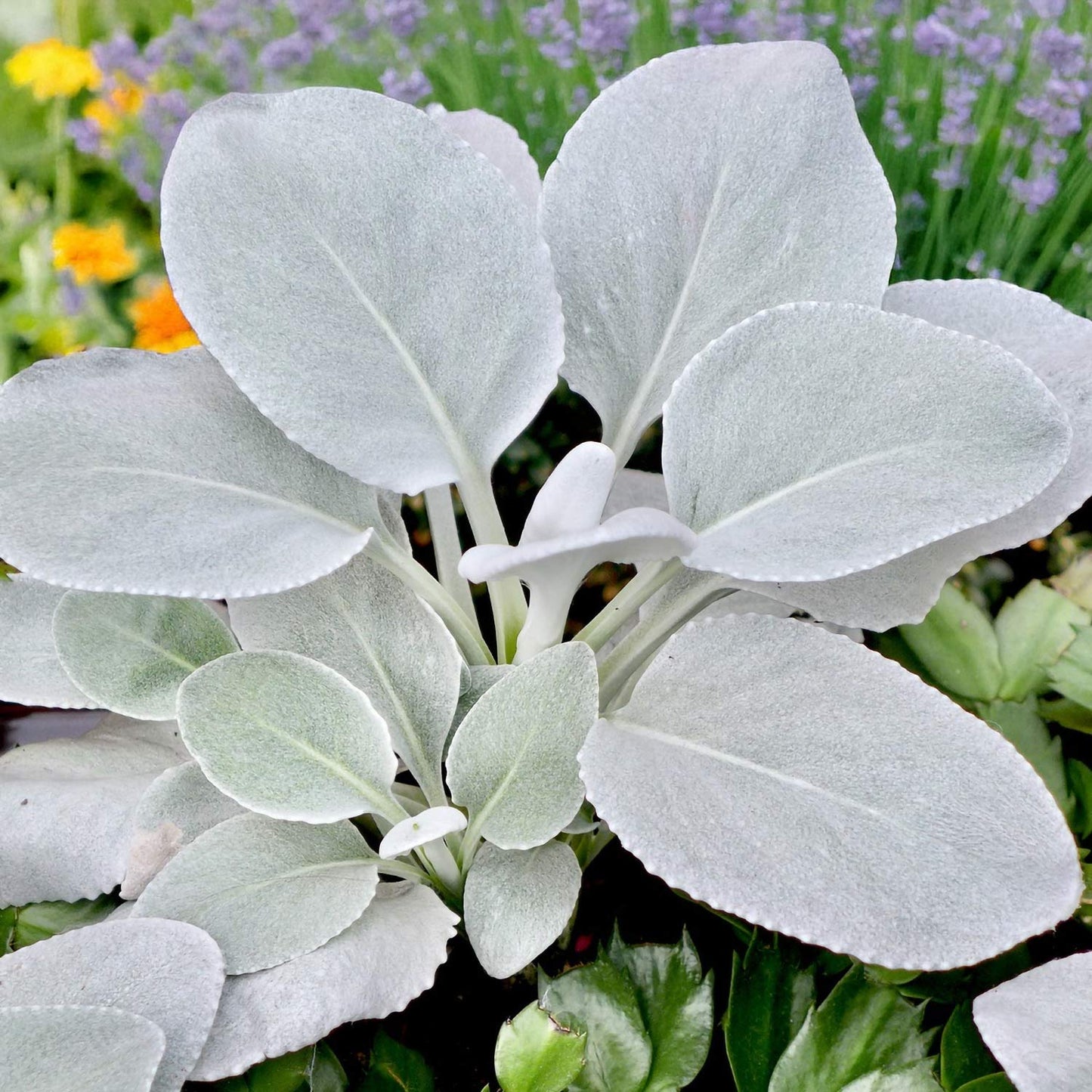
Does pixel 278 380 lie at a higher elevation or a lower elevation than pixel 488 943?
higher

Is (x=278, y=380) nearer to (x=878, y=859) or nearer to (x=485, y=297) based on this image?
(x=485, y=297)

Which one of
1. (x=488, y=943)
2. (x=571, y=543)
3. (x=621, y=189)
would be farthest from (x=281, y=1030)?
(x=621, y=189)

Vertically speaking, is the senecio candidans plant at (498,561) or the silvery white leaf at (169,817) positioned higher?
the senecio candidans plant at (498,561)

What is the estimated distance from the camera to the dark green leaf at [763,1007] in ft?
1.74

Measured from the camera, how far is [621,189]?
2.04 ft

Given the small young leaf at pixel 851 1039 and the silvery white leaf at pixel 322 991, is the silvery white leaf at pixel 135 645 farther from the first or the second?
the small young leaf at pixel 851 1039

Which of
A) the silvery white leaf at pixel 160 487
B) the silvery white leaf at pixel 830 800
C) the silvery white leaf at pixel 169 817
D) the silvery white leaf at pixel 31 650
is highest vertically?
the silvery white leaf at pixel 160 487

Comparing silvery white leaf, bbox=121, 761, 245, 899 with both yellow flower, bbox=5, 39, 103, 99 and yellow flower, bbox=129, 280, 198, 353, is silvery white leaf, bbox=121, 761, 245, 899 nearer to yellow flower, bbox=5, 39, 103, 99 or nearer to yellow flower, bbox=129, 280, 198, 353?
yellow flower, bbox=129, 280, 198, 353

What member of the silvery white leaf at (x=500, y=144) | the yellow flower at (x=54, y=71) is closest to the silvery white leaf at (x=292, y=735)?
the silvery white leaf at (x=500, y=144)

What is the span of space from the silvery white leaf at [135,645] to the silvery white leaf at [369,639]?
0.04 m

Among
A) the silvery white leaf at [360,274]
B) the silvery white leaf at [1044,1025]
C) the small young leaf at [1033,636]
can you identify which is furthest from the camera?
the small young leaf at [1033,636]

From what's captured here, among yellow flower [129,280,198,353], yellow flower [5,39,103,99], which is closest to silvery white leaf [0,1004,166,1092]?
yellow flower [129,280,198,353]

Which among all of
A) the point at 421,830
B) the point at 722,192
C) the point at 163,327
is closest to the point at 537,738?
the point at 421,830

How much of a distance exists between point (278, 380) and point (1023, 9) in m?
0.66
